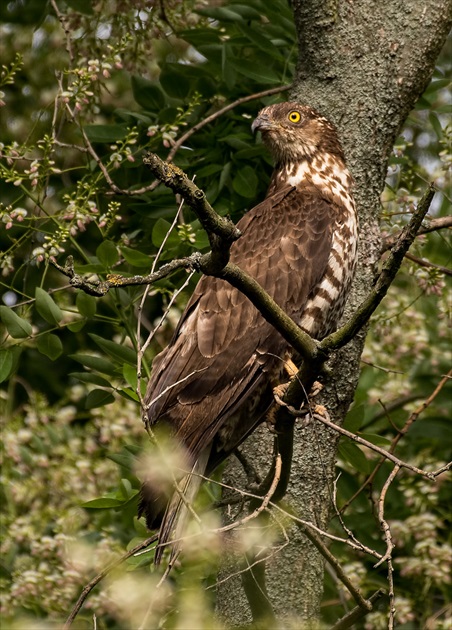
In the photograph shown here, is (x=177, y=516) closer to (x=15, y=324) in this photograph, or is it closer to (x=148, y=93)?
(x=15, y=324)

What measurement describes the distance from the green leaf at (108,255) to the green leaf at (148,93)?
950 millimetres

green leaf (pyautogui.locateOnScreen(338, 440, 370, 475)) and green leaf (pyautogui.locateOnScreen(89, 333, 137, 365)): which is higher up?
green leaf (pyautogui.locateOnScreen(89, 333, 137, 365))

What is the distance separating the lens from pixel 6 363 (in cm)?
A: 438

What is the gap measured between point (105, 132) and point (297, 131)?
79cm

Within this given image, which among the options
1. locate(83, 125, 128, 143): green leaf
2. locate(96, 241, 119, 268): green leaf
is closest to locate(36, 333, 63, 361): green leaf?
locate(96, 241, 119, 268): green leaf

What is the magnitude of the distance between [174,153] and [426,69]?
101cm

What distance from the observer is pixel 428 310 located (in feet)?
20.1

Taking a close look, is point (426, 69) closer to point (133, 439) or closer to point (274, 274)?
point (274, 274)

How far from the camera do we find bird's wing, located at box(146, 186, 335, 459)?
13.0ft

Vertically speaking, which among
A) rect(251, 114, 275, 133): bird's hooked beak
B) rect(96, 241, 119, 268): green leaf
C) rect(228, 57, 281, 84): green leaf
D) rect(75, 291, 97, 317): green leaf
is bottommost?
rect(75, 291, 97, 317): green leaf

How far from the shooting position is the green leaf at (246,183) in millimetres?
4730

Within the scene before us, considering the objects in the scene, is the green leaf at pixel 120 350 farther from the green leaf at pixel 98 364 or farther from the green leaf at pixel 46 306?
the green leaf at pixel 46 306

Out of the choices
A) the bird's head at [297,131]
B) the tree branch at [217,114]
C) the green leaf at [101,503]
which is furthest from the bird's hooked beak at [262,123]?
the green leaf at [101,503]

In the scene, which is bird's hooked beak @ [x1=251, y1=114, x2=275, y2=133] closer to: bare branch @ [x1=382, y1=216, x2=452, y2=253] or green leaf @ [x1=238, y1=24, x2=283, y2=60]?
green leaf @ [x1=238, y1=24, x2=283, y2=60]
